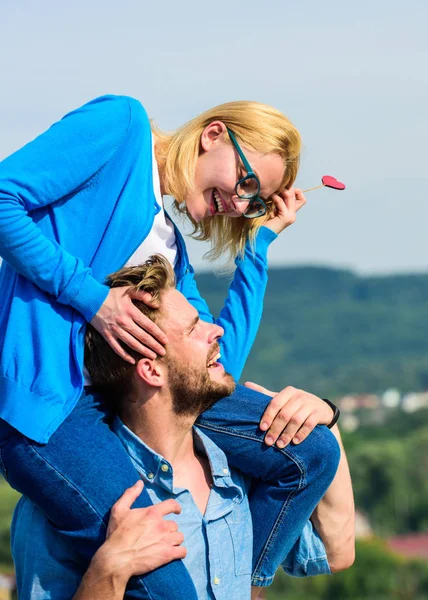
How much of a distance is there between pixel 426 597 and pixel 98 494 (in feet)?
161

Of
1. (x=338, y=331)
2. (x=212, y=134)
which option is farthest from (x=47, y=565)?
(x=338, y=331)

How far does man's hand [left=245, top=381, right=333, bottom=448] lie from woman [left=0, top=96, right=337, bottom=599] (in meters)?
0.04

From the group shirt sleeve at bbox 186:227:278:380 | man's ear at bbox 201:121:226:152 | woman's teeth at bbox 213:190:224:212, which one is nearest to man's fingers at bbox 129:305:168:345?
shirt sleeve at bbox 186:227:278:380

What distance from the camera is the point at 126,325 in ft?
8.96

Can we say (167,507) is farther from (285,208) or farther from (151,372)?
(285,208)

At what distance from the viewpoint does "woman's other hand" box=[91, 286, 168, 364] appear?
8.91ft

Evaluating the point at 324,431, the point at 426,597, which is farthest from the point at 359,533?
the point at 324,431

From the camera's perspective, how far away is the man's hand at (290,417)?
2904 mm

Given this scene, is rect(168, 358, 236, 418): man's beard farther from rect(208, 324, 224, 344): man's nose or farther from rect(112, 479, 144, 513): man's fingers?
rect(112, 479, 144, 513): man's fingers

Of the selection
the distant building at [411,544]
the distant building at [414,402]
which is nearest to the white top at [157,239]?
the distant building at [411,544]

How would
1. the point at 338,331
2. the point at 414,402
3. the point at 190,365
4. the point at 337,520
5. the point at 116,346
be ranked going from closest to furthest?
the point at 116,346 < the point at 190,365 < the point at 337,520 < the point at 414,402 < the point at 338,331

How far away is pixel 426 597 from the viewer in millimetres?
48750

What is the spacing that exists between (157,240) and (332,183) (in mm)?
700

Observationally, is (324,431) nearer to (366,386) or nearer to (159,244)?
(159,244)
